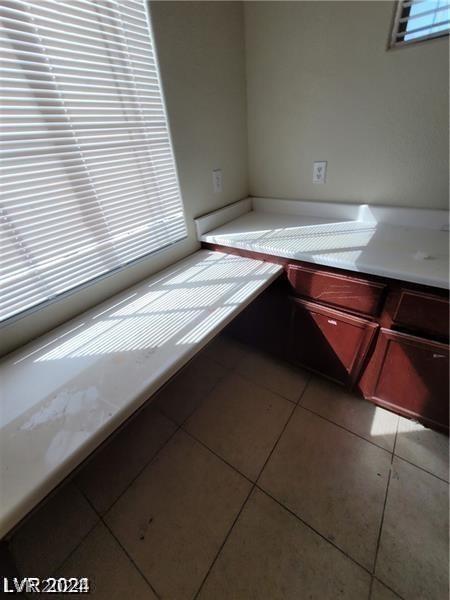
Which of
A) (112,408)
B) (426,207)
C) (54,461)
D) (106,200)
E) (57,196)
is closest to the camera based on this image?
(54,461)

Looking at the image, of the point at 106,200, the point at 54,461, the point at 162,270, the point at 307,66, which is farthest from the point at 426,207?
the point at 54,461

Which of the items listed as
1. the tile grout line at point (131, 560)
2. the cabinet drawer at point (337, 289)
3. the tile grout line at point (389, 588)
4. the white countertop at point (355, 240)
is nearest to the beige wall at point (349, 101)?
the white countertop at point (355, 240)

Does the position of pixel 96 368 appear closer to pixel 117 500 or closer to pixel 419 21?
pixel 117 500

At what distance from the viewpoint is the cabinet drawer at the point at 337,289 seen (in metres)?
1.07

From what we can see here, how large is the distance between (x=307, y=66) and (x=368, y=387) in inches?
65.7

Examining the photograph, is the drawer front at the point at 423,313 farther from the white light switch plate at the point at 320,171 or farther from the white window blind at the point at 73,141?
the white window blind at the point at 73,141

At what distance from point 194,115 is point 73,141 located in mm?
658

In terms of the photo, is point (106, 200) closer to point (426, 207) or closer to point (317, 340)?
point (317, 340)

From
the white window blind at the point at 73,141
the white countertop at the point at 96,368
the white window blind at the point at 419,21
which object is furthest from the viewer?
the white window blind at the point at 419,21

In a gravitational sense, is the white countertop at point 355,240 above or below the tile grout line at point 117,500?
above

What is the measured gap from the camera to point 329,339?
1.30m

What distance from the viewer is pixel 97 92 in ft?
3.07

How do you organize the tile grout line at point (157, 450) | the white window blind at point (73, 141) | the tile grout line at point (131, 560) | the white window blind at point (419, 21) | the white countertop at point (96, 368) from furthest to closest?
the tile grout line at point (157, 450)
the white window blind at point (419, 21)
the tile grout line at point (131, 560)
the white window blind at point (73, 141)
the white countertop at point (96, 368)

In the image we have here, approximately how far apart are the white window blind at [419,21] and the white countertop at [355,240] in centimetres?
69
